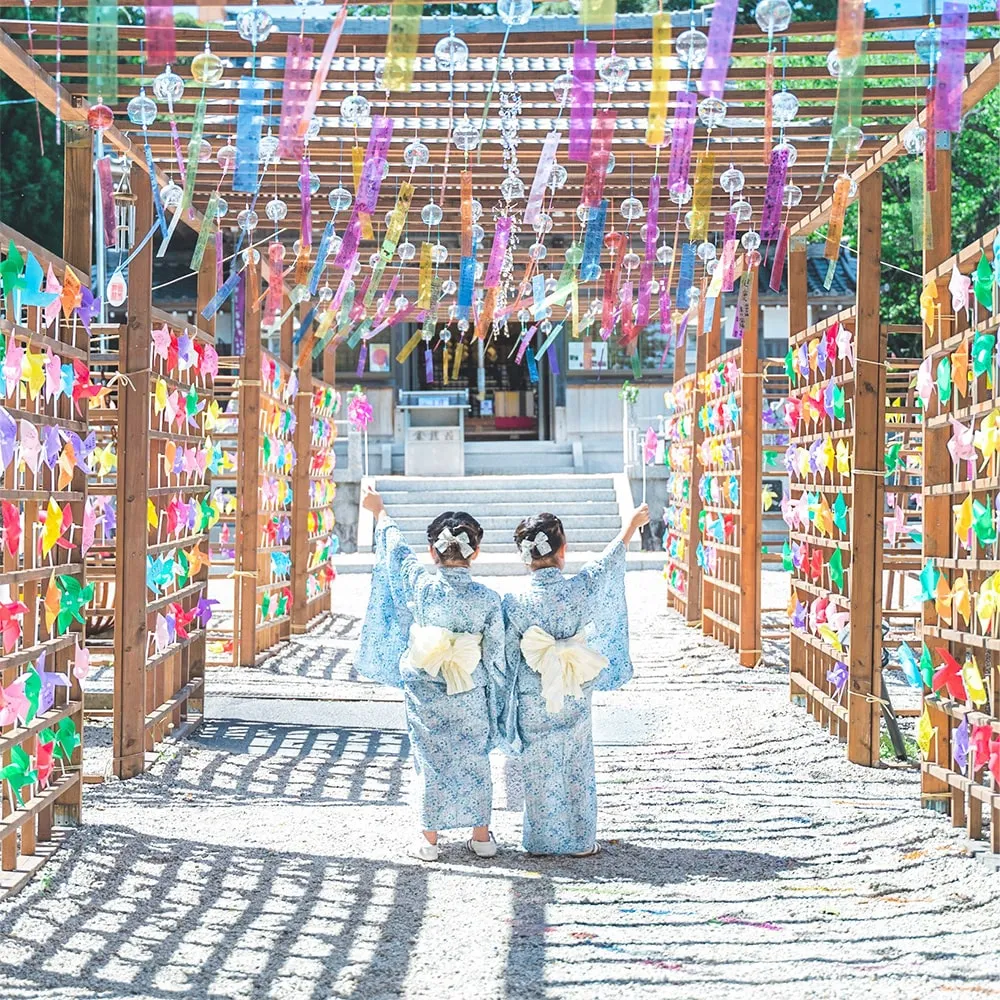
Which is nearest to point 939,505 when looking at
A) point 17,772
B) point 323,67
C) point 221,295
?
point 323,67

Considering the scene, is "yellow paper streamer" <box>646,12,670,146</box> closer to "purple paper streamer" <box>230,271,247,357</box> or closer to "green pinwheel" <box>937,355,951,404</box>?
"green pinwheel" <box>937,355,951,404</box>

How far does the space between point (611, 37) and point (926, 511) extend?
240 cm

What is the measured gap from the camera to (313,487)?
12352 millimetres

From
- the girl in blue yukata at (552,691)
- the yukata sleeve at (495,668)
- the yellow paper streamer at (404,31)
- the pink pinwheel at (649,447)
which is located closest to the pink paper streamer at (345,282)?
the girl in blue yukata at (552,691)

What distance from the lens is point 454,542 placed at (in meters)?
4.86

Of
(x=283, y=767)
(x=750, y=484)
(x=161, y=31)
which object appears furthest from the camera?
(x=750, y=484)

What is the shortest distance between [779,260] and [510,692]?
3.64m

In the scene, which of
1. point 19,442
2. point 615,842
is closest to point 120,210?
point 19,442

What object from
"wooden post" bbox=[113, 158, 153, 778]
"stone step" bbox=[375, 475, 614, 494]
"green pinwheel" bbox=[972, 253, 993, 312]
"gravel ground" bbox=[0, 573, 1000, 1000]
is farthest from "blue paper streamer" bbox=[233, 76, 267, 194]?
"stone step" bbox=[375, 475, 614, 494]

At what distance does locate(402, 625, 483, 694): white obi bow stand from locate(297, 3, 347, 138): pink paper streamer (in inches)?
72.7

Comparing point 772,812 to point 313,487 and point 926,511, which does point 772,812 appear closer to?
point 926,511

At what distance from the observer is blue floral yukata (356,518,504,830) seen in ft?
15.9

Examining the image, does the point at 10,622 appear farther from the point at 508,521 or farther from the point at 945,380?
the point at 508,521

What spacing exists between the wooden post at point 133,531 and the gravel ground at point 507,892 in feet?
0.93
